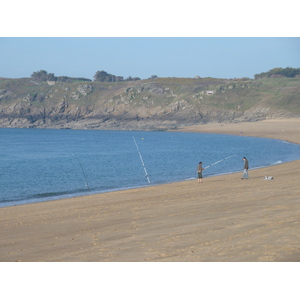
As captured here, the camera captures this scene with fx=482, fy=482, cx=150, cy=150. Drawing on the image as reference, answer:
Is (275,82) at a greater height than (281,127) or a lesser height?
greater

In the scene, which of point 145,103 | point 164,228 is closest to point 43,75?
point 145,103

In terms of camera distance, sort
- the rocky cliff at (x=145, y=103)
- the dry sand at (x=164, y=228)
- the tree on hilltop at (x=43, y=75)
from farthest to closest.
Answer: the tree on hilltop at (x=43, y=75) < the rocky cliff at (x=145, y=103) < the dry sand at (x=164, y=228)

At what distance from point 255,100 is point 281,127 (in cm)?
3632

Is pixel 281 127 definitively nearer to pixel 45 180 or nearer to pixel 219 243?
pixel 45 180

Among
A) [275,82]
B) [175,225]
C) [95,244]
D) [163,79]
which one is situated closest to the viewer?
[95,244]

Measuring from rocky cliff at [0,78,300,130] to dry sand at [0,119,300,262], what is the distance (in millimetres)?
85411

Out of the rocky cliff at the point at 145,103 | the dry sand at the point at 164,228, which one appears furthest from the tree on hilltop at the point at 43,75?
the dry sand at the point at 164,228

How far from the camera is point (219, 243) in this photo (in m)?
9.80

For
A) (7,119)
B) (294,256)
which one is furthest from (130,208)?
(7,119)

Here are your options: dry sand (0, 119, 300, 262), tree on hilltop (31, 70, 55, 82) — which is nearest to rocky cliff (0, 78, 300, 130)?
tree on hilltop (31, 70, 55, 82)

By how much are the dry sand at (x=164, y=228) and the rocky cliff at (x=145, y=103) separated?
280ft

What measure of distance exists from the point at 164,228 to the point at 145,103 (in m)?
117

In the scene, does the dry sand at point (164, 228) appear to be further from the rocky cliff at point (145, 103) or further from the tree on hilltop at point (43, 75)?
the tree on hilltop at point (43, 75)

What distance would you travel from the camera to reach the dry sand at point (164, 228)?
9312mm
